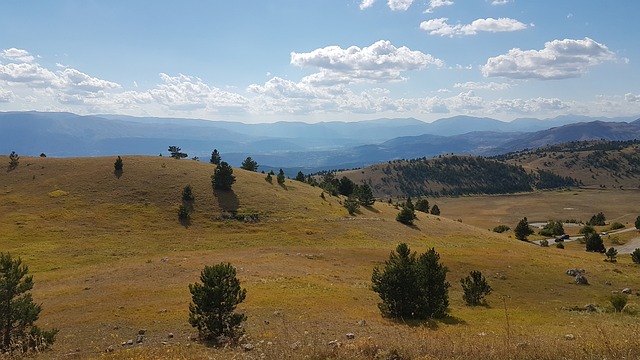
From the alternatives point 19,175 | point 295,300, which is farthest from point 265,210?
point 19,175

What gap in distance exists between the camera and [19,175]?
3179 inches

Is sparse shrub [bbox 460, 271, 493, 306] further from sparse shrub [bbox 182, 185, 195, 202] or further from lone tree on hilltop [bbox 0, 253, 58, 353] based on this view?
sparse shrub [bbox 182, 185, 195, 202]

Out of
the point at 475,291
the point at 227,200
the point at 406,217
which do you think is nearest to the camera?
the point at 475,291

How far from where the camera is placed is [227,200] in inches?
3014

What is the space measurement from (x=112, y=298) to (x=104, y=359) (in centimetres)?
1813

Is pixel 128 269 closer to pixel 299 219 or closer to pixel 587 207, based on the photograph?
pixel 299 219

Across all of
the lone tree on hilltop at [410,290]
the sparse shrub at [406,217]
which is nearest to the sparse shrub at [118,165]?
the sparse shrub at [406,217]

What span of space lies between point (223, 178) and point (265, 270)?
43208mm

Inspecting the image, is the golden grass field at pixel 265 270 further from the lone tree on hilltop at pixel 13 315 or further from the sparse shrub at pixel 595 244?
the sparse shrub at pixel 595 244

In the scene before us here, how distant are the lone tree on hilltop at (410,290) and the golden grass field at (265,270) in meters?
1.65

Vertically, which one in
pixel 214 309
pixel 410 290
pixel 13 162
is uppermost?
pixel 13 162

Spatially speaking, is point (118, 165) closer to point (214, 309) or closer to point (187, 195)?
point (187, 195)

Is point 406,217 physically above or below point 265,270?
below

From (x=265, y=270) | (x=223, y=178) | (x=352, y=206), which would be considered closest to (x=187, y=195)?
(x=223, y=178)
